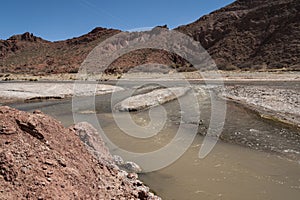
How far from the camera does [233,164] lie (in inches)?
292

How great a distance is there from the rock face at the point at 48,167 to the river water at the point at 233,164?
1455 millimetres

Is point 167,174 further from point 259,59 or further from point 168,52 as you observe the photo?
point 168,52

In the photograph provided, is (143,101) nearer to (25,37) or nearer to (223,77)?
(223,77)

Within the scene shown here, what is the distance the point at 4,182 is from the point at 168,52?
97697 mm

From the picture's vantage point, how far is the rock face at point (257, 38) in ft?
213

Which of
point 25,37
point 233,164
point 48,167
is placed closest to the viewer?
point 48,167

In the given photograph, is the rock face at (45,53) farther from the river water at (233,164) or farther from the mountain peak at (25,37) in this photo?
the river water at (233,164)

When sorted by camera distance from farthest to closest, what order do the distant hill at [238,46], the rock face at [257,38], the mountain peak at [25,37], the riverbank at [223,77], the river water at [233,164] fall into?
1. the mountain peak at [25,37]
2. the distant hill at [238,46]
3. the rock face at [257,38]
4. the riverbank at [223,77]
5. the river water at [233,164]

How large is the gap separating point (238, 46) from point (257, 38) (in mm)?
5813

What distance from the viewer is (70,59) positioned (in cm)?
10944

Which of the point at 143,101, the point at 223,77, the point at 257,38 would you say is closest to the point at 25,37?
the point at 257,38

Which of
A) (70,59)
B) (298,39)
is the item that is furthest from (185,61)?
(70,59)

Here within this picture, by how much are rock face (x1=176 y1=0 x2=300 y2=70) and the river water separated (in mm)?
52425

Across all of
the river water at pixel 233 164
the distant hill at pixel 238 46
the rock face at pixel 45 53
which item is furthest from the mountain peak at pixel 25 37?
the river water at pixel 233 164
